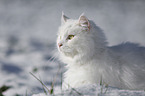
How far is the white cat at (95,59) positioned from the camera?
9.82 ft

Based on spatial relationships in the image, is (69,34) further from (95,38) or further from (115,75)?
(115,75)

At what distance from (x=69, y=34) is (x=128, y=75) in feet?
4.31

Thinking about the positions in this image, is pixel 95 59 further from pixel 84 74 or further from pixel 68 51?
pixel 68 51

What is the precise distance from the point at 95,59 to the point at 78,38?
503 mm

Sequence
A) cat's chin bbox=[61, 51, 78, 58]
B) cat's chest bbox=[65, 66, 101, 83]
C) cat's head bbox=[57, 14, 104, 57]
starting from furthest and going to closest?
cat's chin bbox=[61, 51, 78, 58], cat's head bbox=[57, 14, 104, 57], cat's chest bbox=[65, 66, 101, 83]

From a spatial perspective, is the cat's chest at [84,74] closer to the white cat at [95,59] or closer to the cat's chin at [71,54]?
the white cat at [95,59]

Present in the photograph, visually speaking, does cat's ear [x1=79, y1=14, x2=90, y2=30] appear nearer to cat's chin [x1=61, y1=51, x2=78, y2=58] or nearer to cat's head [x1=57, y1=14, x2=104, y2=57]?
cat's head [x1=57, y1=14, x2=104, y2=57]

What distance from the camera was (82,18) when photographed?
327cm

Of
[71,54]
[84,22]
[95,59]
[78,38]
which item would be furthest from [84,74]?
[84,22]

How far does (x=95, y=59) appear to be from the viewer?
124 inches

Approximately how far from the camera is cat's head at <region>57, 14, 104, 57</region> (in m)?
3.13

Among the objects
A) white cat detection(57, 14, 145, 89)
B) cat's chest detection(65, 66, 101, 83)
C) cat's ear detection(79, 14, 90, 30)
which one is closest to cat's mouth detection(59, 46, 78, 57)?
white cat detection(57, 14, 145, 89)

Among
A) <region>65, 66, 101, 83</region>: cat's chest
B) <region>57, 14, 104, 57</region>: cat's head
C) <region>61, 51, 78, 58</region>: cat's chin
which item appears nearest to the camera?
<region>65, 66, 101, 83</region>: cat's chest

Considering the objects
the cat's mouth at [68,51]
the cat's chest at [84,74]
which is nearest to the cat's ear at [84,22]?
the cat's mouth at [68,51]
